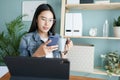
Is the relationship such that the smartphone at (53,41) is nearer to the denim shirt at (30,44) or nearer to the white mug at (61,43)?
the white mug at (61,43)

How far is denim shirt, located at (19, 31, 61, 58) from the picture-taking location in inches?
53.7

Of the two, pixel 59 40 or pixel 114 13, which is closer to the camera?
pixel 59 40

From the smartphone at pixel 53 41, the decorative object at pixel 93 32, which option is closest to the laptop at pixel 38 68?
the smartphone at pixel 53 41

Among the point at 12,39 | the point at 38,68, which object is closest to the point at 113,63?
the point at 12,39

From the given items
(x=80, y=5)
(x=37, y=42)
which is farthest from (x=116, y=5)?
(x=37, y=42)

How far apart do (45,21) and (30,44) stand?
23cm

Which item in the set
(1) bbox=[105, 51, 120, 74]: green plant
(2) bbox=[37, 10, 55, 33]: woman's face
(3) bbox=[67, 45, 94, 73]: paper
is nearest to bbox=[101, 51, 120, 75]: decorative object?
(1) bbox=[105, 51, 120, 74]: green plant

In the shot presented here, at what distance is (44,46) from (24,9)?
72.4 inches

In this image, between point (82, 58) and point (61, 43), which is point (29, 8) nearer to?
point (82, 58)

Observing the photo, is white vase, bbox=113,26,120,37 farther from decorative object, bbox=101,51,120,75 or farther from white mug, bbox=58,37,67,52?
white mug, bbox=58,37,67,52

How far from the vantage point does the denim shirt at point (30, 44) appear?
1365 millimetres

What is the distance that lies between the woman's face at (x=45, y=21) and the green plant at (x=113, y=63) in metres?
1.13

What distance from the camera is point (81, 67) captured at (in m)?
2.22

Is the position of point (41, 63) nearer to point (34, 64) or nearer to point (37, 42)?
point (34, 64)
